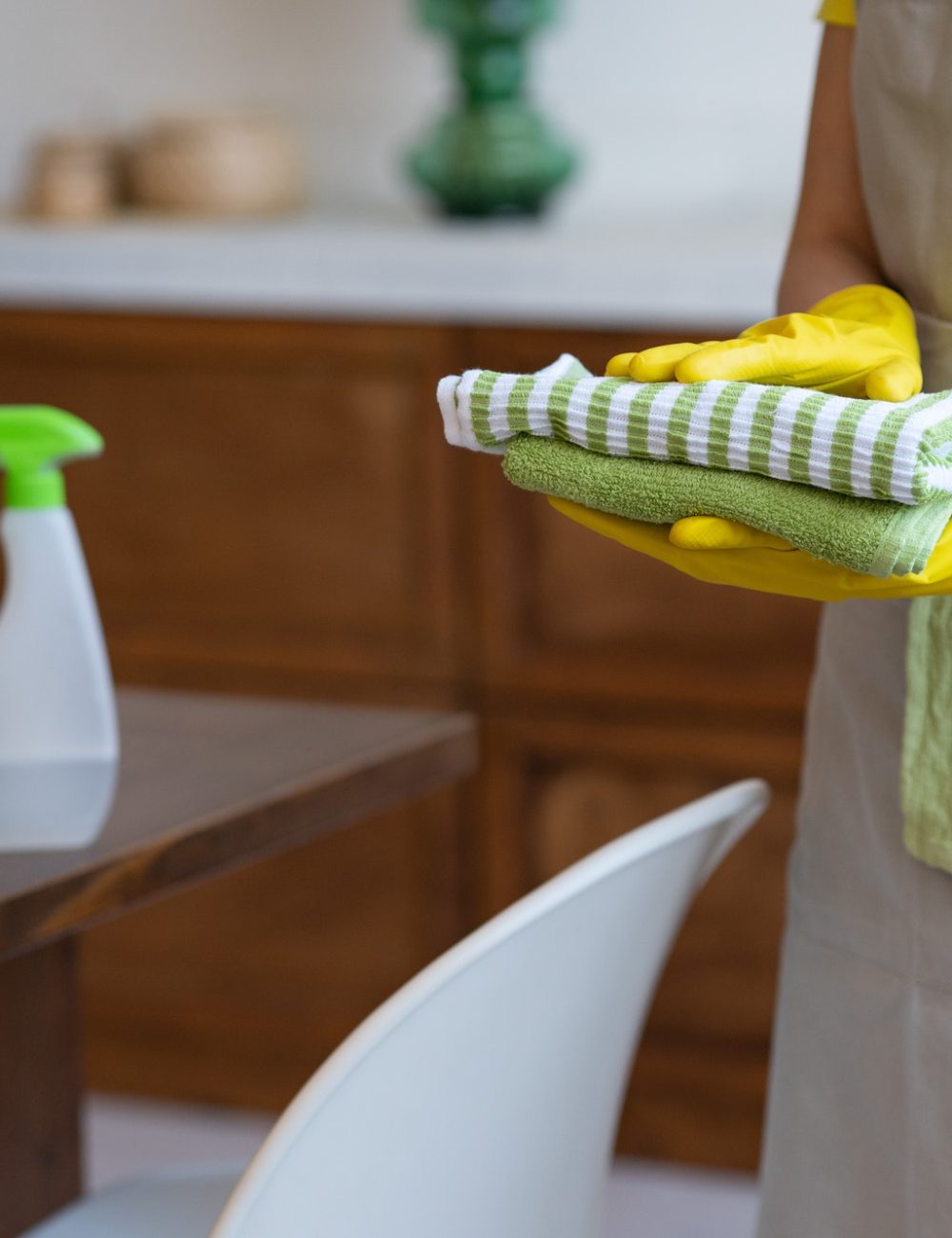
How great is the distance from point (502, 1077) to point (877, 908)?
0.27 m

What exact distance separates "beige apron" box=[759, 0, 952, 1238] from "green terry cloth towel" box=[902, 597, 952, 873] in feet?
0.08

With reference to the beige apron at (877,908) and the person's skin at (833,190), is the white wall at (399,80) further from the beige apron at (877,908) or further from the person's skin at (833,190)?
the beige apron at (877,908)

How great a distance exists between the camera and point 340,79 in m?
2.36

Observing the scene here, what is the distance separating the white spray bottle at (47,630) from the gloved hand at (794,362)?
0.45 m

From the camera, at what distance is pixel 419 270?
1.86m

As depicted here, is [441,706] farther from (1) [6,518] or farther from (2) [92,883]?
(2) [92,883]

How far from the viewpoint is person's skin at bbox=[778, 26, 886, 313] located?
0.93 meters

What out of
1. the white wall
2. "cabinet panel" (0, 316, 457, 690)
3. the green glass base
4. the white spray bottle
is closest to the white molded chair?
the white spray bottle

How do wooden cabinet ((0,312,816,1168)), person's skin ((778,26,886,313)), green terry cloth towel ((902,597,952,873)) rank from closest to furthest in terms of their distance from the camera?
green terry cloth towel ((902,597,952,873))
person's skin ((778,26,886,313))
wooden cabinet ((0,312,816,1168))

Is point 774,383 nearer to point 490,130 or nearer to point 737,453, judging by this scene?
point 737,453

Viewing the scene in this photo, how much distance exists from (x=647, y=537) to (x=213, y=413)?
137cm

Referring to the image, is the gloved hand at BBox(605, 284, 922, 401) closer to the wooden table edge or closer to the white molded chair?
the white molded chair

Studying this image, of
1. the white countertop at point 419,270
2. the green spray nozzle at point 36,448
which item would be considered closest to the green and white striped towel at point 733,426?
the green spray nozzle at point 36,448

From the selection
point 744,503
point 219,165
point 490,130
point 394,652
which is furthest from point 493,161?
point 744,503
